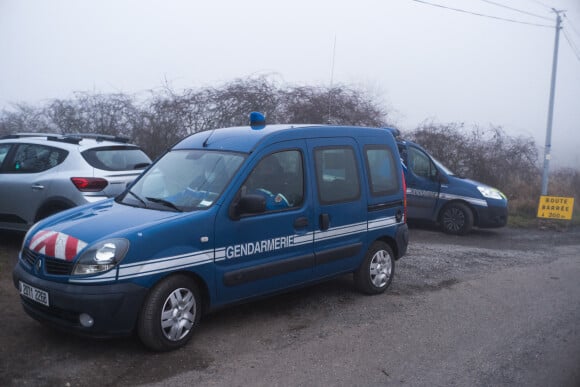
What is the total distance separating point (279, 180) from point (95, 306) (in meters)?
2.17

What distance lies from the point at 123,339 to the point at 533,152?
1588cm

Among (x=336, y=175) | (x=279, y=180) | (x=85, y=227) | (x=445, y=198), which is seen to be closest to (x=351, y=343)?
(x=279, y=180)

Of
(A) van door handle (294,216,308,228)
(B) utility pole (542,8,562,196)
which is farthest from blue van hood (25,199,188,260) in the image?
(B) utility pole (542,8,562,196)

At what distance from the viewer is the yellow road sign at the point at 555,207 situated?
13570mm

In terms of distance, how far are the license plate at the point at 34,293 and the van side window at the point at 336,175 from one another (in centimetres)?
283

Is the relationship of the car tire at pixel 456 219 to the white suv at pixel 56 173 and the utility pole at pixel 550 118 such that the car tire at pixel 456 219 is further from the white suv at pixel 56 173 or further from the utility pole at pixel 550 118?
the white suv at pixel 56 173

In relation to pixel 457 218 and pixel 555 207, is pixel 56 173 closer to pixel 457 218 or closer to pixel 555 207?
pixel 457 218

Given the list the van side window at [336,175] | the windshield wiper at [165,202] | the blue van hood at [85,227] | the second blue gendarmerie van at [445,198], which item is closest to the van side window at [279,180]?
the van side window at [336,175]

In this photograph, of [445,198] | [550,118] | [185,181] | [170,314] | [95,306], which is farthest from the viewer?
[550,118]

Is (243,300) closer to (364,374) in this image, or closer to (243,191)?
(243,191)

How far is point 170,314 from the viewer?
15.0 feet

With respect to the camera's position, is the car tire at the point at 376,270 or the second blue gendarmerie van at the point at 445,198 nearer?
the car tire at the point at 376,270

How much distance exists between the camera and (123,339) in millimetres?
4891

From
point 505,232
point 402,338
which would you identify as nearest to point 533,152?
point 505,232
